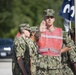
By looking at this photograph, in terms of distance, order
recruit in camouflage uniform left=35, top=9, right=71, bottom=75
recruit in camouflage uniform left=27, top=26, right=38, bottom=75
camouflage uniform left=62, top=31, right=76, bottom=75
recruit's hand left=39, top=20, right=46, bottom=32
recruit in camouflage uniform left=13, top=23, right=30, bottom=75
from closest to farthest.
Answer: recruit's hand left=39, top=20, right=46, bottom=32 < recruit in camouflage uniform left=35, top=9, right=71, bottom=75 < recruit in camouflage uniform left=27, top=26, right=38, bottom=75 < camouflage uniform left=62, top=31, right=76, bottom=75 < recruit in camouflage uniform left=13, top=23, right=30, bottom=75

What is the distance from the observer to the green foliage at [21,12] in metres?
42.9

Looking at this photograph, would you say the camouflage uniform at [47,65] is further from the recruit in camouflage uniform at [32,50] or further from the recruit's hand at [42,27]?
the recruit's hand at [42,27]

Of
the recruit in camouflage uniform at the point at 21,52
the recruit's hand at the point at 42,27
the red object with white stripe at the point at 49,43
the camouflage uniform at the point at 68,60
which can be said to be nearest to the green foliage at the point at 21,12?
A: the recruit in camouflage uniform at the point at 21,52

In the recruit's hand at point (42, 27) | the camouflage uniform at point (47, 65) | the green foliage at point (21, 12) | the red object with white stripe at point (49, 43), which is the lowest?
the camouflage uniform at point (47, 65)

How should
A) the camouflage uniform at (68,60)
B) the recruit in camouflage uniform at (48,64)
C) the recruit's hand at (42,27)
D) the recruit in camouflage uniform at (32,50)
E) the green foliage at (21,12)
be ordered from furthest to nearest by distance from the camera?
the green foliage at (21,12) < the camouflage uniform at (68,60) < the recruit in camouflage uniform at (32,50) < the recruit in camouflage uniform at (48,64) < the recruit's hand at (42,27)

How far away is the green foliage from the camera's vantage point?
42.9 meters

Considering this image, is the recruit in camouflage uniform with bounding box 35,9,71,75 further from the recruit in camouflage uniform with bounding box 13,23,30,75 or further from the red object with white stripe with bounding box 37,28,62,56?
the recruit in camouflage uniform with bounding box 13,23,30,75

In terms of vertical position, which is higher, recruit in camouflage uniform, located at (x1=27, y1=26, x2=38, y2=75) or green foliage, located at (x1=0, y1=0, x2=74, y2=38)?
green foliage, located at (x1=0, y1=0, x2=74, y2=38)

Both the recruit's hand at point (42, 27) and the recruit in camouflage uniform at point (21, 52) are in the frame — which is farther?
the recruit in camouflage uniform at point (21, 52)

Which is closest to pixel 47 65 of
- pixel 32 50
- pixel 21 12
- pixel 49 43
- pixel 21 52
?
pixel 49 43

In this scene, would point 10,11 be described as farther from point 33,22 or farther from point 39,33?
point 39,33

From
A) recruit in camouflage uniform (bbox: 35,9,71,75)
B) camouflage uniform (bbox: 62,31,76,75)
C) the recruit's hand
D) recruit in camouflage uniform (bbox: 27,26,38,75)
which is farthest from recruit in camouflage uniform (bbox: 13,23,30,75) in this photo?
the recruit's hand

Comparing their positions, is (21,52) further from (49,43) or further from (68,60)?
(49,43)

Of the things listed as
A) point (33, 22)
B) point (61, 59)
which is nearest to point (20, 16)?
point (33, 22)
